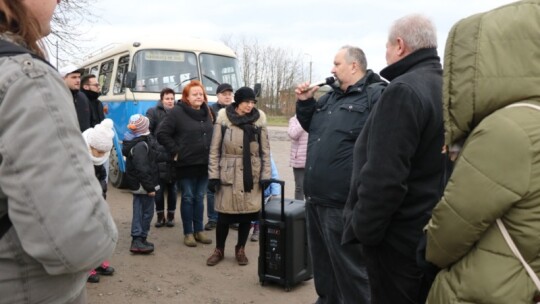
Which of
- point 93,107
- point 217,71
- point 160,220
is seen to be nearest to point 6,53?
point 93,107

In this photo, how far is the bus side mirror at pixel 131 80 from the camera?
30.1 ft

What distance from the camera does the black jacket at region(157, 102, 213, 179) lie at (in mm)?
5953

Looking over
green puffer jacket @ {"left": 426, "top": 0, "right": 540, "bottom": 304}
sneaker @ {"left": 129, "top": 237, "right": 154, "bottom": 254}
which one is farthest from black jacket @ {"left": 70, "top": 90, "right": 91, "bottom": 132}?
green puffer jacket @ {"left": 426, "top": 0, "right": 540, "bottom": 304}

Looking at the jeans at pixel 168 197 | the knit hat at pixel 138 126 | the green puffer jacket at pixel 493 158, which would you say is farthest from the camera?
the jeans at pixel 168 197

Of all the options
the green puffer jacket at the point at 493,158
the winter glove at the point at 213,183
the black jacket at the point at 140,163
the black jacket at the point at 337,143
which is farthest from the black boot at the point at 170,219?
the green puffer jacket at the point at 493,158

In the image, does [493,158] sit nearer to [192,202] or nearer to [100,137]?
[100,137]

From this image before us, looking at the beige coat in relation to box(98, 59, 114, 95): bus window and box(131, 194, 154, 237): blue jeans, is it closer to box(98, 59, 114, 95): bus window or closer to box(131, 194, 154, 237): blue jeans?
box(131, 194, 154, 237): blue jeans

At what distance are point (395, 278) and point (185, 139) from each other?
12.7ft

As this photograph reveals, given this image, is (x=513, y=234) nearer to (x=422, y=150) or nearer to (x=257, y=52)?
(x=422, y=150)

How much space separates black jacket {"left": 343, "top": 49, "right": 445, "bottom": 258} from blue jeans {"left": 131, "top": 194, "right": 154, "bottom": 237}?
351 centimetres

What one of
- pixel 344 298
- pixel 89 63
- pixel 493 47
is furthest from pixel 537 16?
pixel 89 63

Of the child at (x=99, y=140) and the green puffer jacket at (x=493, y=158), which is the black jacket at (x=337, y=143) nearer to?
the child at (x=99, y=140)

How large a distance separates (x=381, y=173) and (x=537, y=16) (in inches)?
42.7

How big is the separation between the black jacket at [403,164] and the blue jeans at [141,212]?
11.5 ft
